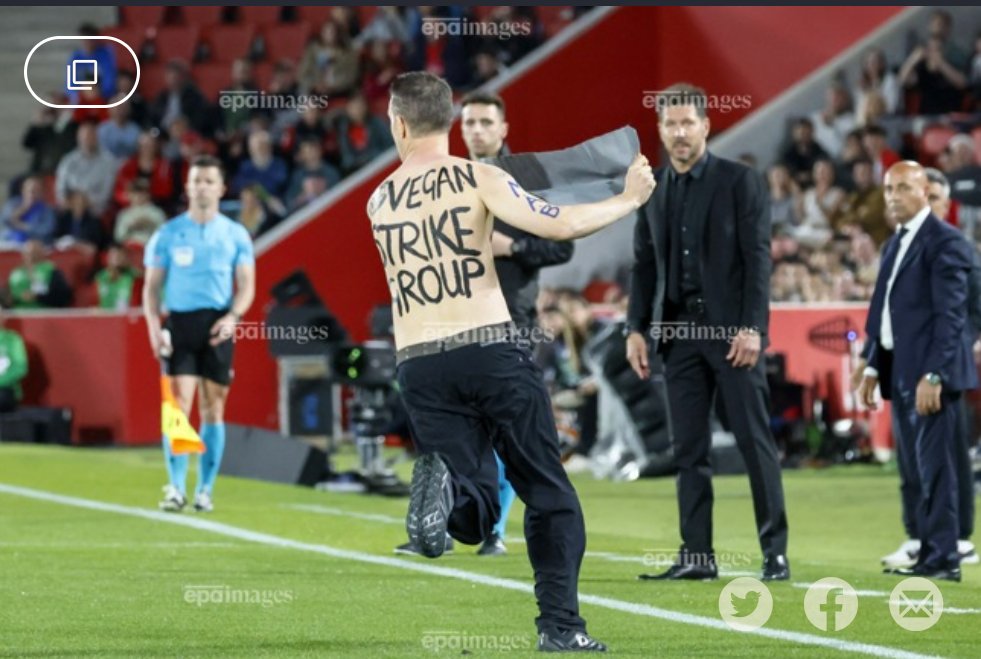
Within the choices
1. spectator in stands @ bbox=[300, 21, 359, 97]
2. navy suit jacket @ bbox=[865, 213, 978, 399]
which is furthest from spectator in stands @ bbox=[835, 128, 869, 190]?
navy suit jacket @ bbox=[865, 213, 978, 399]

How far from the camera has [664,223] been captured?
34.0ft

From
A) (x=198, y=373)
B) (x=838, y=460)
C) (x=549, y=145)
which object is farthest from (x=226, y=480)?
(x=549, y=145)

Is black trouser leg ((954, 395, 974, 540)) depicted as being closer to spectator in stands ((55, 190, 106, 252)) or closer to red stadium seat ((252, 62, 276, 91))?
spectator in stands ((55, 190, 106, 252))

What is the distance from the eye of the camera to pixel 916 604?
919 cm

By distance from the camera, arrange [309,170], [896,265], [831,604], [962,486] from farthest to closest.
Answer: [309,170] → [962,486] → [896,265] → [831,604]

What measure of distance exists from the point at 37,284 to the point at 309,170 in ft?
11.0

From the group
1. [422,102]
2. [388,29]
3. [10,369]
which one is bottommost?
[10,369]

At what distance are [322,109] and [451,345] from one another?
1793 centimetres

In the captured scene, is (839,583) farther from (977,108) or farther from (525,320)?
(977,108)

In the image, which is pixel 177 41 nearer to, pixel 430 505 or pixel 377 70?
pixel 377 70

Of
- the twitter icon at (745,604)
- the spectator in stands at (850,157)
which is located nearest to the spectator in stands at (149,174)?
the spectator in stands at (850,157)

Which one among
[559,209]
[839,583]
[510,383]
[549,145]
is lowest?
[839,583]

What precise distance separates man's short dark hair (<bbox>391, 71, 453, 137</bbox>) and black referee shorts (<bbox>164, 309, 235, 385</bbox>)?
6868 mm

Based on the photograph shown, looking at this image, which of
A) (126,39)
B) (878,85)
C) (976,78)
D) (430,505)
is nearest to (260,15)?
(126,39)
